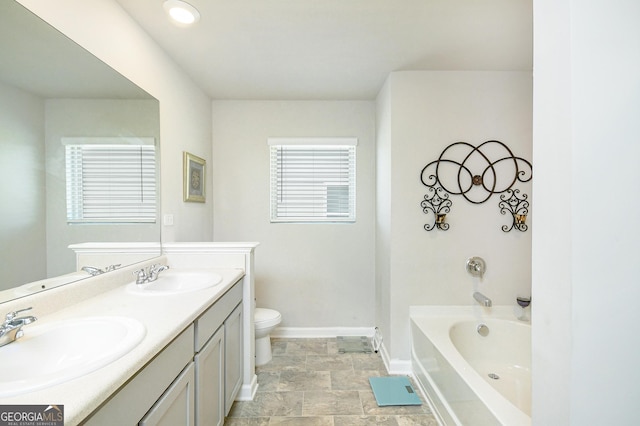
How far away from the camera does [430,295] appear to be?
2242 millimetres

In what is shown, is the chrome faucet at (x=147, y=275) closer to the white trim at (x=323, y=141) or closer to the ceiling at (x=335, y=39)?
the ceiling at (x=335, y=39)

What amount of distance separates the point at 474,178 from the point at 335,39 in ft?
5.07

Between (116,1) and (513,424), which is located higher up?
(116,1)

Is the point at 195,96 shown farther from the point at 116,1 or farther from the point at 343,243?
the point at 343,243

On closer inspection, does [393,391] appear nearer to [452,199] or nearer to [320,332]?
[320,332]

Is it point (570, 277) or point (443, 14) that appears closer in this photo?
point (570, 277)

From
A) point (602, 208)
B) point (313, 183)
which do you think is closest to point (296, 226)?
point (313, 183)

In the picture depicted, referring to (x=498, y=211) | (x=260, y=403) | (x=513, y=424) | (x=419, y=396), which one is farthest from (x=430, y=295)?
(x=260, y=403)

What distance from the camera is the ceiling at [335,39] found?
153cm

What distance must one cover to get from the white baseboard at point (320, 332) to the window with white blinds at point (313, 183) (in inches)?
46.2

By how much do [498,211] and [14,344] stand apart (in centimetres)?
289

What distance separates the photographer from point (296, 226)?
2.86 metres

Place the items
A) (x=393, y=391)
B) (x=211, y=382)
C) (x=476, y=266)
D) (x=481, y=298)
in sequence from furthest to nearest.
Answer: (x=476, y=266)
(x=481, y=298)
(x=393, y=391)
(x=211, y=382)

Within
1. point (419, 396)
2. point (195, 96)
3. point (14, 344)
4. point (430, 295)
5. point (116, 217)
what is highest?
point (195, 96)
